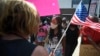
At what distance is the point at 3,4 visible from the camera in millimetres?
1118

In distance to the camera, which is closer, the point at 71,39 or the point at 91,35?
the point at 91,35

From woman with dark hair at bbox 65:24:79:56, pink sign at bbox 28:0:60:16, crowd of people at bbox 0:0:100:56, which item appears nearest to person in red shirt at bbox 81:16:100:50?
pink sign at bbox 28:0:60:16

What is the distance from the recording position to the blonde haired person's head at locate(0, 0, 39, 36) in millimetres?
1099

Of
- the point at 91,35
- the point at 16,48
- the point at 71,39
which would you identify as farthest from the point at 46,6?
the point at 71,39

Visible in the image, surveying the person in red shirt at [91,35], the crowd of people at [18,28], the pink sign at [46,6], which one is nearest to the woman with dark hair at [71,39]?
the person in red shirt at [91,35]

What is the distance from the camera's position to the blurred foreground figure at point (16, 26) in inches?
42.7

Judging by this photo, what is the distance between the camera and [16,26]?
3.62ft

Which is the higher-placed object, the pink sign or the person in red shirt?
the pink sign

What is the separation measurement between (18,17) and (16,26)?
40 mm

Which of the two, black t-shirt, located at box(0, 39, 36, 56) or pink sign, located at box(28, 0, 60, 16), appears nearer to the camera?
black t-shirt, located at box(0, 39, 36, 56)

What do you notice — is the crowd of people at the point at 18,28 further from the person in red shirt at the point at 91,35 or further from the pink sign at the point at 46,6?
the person in red shirt at the point at 91,35

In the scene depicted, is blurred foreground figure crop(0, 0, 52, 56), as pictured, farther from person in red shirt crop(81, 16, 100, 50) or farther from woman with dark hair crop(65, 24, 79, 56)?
woman with dark hair crop(65, 24, 79, 56)

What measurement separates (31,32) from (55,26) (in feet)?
6.04

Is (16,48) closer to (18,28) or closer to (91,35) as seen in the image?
(18,28)
